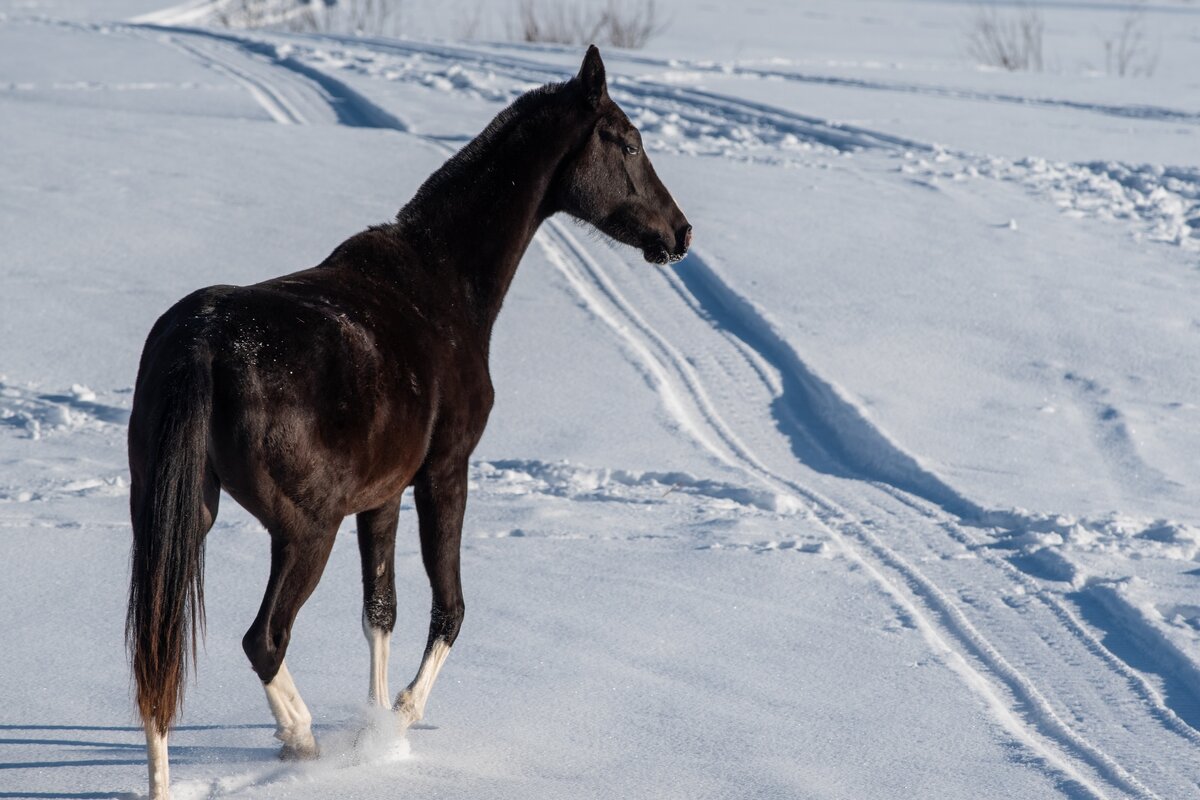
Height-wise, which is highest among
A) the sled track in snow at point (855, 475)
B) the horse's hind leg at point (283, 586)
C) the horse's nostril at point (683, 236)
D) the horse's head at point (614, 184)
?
the horse's head at point (614, 184)

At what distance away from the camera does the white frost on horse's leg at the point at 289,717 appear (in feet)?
10.4

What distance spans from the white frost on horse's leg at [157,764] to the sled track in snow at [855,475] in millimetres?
2169

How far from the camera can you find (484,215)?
12.4 ft

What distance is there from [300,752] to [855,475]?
319 cm

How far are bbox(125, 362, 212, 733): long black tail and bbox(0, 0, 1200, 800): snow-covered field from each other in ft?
1.37

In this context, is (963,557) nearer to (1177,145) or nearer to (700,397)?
(700,397)

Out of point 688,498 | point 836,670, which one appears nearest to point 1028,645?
point 836,670

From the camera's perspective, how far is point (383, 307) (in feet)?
11.0

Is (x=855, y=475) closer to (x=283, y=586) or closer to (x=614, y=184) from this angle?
(x=614, y=184)

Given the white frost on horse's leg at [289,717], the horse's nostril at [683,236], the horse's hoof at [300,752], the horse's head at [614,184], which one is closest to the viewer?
the white frost on horse's leg at [289,717]

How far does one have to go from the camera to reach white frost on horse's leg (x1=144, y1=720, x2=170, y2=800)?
2.90m

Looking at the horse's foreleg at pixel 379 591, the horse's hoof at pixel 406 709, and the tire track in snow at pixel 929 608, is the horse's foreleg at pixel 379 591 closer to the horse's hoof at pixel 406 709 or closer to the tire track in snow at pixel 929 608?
the horse's hoof at pixel 406 709

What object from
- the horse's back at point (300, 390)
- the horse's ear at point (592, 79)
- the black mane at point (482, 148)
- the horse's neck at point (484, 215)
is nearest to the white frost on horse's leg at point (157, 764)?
the horse's back at point (300, 390)

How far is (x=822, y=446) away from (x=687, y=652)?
7.60 feet
